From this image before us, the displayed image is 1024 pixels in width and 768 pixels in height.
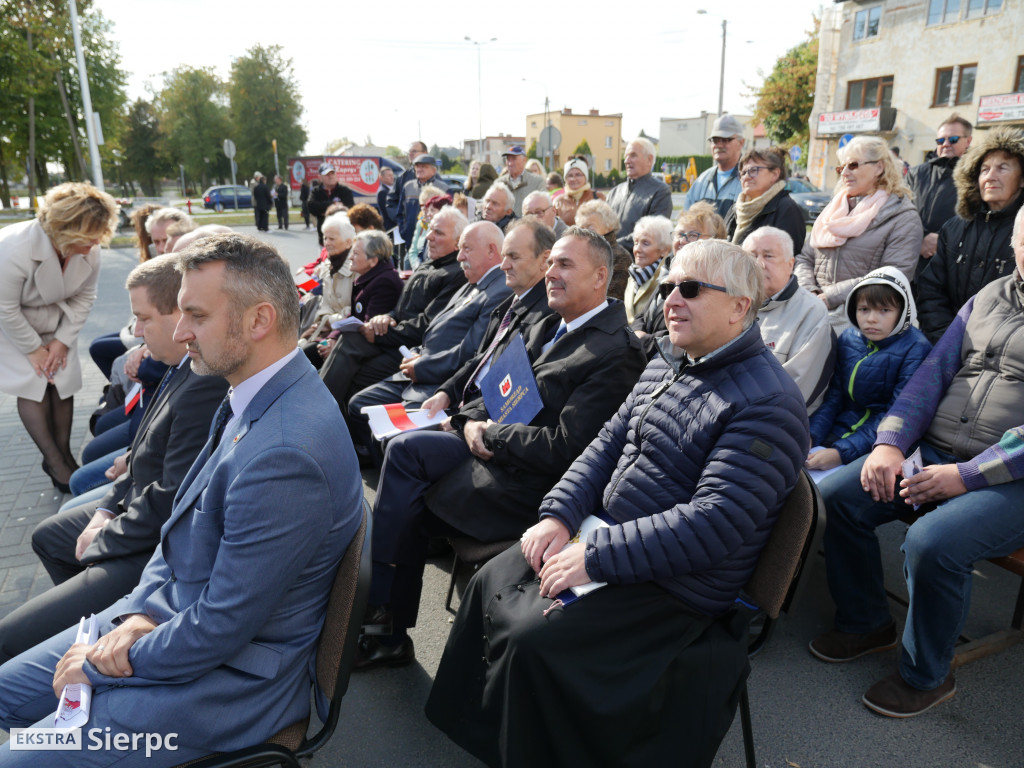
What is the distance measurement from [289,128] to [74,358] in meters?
52.2

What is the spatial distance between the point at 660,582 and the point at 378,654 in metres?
1.40

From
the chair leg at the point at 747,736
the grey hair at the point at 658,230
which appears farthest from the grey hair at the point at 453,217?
the chair leg at the point at 747,736

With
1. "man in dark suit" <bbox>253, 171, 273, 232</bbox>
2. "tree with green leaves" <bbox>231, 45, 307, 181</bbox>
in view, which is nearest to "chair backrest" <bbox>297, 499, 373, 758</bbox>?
"man in dark suit" <bbox>253, 171, 273, 232</bbox>

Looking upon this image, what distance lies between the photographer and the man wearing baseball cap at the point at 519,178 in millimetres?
8695

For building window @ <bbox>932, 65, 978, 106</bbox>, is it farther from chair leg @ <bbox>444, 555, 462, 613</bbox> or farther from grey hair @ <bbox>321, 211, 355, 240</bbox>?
chair leg @ <bbox>444, 555, 462, 613</bbox>

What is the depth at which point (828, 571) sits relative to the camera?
2.97 meters

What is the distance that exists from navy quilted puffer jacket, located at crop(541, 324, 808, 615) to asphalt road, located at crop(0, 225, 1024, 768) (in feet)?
1.17

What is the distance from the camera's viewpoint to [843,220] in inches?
172

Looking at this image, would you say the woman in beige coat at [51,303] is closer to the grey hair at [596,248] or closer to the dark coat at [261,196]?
the grey hair at [596,248]

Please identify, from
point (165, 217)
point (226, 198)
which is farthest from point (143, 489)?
point (226, 198)

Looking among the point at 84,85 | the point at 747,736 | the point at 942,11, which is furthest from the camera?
the point at 942,11

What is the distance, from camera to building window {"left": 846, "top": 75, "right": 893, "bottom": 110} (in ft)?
104

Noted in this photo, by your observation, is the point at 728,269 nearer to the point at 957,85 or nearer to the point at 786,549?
the point at 786,549

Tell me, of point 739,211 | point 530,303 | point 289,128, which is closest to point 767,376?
point 530,303
